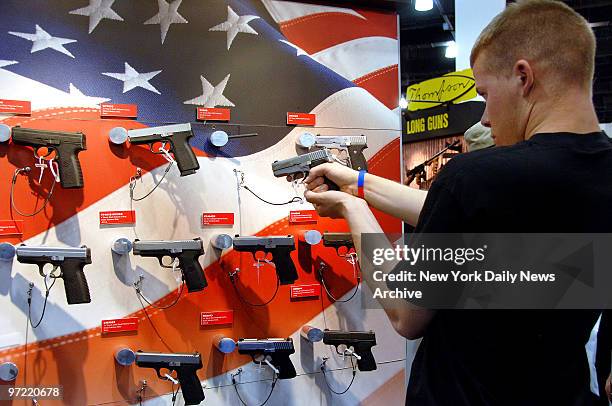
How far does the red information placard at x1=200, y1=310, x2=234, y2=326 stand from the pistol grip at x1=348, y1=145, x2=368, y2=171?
3.57 feet

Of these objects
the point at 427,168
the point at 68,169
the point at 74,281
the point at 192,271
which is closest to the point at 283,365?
the point at 192,271

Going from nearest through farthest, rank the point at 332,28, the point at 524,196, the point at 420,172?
the point at 524,196 < the point at 332,28 < the point at 420,172

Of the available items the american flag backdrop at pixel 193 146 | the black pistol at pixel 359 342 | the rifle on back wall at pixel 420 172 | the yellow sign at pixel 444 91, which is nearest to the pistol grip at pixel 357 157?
the american flag backdrop at pixel 193 146

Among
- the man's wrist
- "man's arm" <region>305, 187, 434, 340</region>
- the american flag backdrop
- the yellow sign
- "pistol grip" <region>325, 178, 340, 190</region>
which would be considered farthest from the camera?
the yellow sign

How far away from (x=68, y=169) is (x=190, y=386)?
4.13ft

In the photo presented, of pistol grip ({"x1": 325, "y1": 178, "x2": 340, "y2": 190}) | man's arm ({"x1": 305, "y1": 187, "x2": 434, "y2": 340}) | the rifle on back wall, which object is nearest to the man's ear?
man's arm ({"x1": 305, "y1": 187, "x2": 434, "y2": 340})

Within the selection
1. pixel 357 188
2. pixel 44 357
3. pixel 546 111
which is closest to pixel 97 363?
pixel 44 357

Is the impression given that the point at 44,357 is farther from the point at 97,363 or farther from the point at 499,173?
the point at 499,173

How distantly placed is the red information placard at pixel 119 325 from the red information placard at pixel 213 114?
115 centimetres

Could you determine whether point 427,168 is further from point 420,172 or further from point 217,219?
point 217,219

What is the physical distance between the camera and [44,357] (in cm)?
263

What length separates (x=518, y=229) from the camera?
3.42 feet

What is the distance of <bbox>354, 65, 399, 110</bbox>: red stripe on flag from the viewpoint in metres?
3.33

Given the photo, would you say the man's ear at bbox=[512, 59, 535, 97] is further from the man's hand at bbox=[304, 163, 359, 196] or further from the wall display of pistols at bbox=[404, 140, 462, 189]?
the wall display of pistols at bbox=[404, 140, 462, 189]
